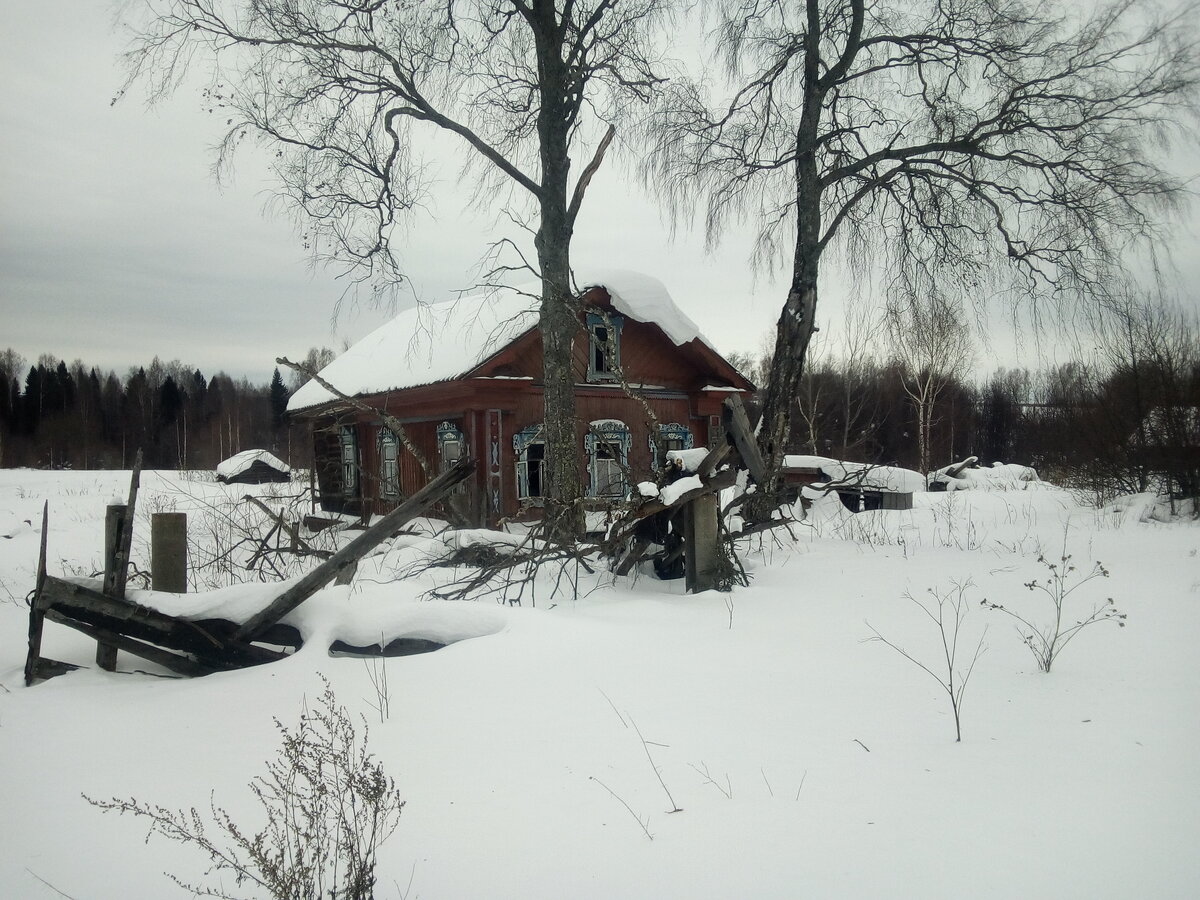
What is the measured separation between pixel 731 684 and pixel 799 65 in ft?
30.0

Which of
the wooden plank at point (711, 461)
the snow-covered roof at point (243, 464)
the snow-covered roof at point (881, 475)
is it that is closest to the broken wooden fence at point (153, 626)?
the wooden plank at point (711, 461)

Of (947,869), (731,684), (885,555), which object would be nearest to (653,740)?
(731,684)

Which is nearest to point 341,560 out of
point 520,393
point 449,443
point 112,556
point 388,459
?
point 112,556

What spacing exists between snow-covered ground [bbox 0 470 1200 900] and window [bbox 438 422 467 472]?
8422mm

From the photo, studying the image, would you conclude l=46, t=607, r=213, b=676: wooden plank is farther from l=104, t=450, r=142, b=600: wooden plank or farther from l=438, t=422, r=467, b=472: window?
l=438, t=422, r=467, b=472: window

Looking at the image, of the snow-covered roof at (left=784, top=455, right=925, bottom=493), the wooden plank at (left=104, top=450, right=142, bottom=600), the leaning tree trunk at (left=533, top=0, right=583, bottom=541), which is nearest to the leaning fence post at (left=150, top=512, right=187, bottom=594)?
the wooden plank at (left=104, top=450, right=142, bottom=600)

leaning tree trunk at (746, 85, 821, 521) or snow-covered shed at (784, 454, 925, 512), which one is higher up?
leaning tree trunk at (746, 85, 821, 521)

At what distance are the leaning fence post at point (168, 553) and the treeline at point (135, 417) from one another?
1409 mm

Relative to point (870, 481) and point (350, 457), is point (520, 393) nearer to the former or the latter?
point (350, 457)

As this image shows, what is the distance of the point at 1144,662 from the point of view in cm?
407

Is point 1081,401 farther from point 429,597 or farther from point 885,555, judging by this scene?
point 429,597

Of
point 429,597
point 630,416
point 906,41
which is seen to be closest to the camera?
A: point 429,597

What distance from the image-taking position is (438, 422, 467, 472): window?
45.0ft

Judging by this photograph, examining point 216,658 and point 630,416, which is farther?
point 630,416
